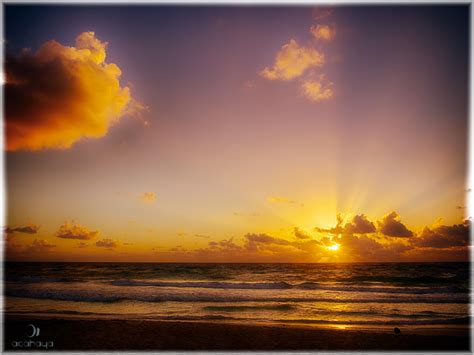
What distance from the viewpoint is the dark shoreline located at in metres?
5.68

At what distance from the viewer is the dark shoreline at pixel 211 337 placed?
5680 mm

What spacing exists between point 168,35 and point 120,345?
5823 millimetres

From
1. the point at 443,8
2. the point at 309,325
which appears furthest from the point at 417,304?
the point at 443,8

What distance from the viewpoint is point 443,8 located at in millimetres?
5906

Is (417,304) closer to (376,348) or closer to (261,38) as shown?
(376,348)

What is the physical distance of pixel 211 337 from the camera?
6.20m
